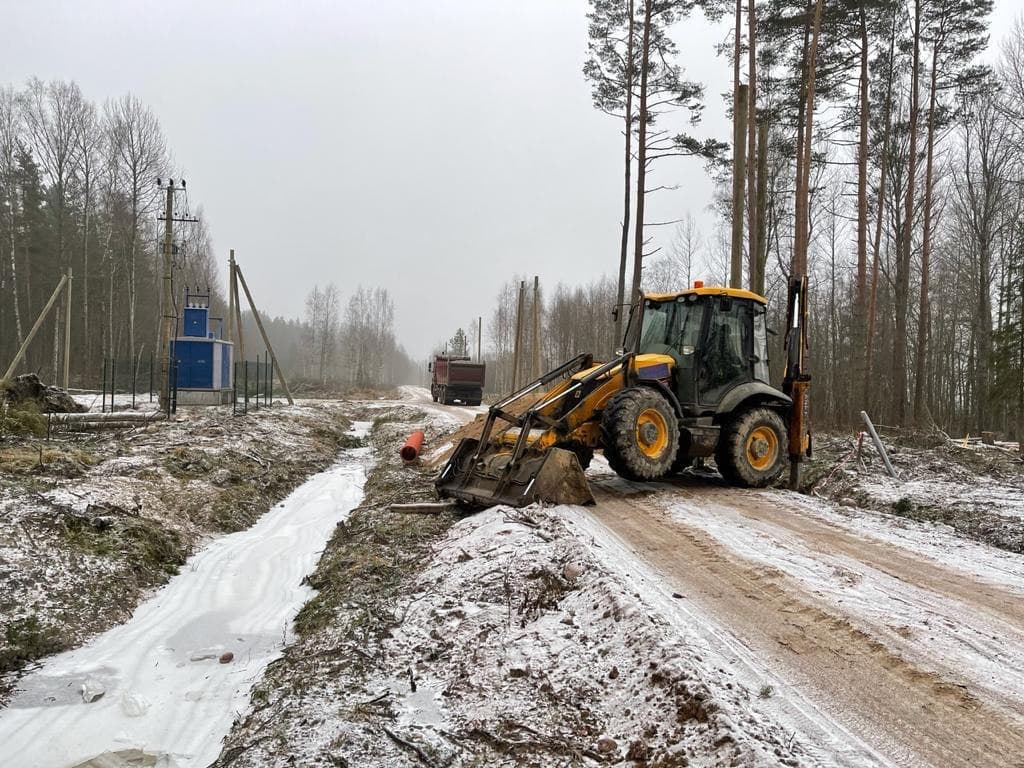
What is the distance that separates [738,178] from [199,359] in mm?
16686

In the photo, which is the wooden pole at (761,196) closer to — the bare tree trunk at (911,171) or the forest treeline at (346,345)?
the bare tree trunk at (911,171)

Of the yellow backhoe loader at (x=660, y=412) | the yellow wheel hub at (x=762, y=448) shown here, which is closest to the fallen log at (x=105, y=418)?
the yellow backhoe loader at (x=660, y=412)

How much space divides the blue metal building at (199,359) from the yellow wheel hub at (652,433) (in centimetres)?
1647

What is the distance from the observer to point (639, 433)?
25.8ft

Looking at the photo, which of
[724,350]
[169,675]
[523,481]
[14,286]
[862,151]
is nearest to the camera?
[169,675]

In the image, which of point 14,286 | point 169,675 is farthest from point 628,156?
point 14,286

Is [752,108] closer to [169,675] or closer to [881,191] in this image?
[881,191]

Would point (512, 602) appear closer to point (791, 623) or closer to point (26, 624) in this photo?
point (791, 623)

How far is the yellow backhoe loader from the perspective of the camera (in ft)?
24.6

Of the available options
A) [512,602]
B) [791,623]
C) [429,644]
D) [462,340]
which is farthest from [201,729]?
[462,340]

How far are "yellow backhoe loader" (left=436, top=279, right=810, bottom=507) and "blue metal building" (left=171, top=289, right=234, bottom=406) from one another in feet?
47.9

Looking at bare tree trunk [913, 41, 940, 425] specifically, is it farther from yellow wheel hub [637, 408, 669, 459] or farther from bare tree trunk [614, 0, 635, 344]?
yellow wheel hub [637, 408, 669, 459]

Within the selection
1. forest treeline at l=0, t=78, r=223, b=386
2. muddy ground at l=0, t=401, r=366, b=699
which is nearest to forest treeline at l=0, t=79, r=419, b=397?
forest treeline at l=0, t=78, r=223, b=386

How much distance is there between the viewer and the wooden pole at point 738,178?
15.3m
